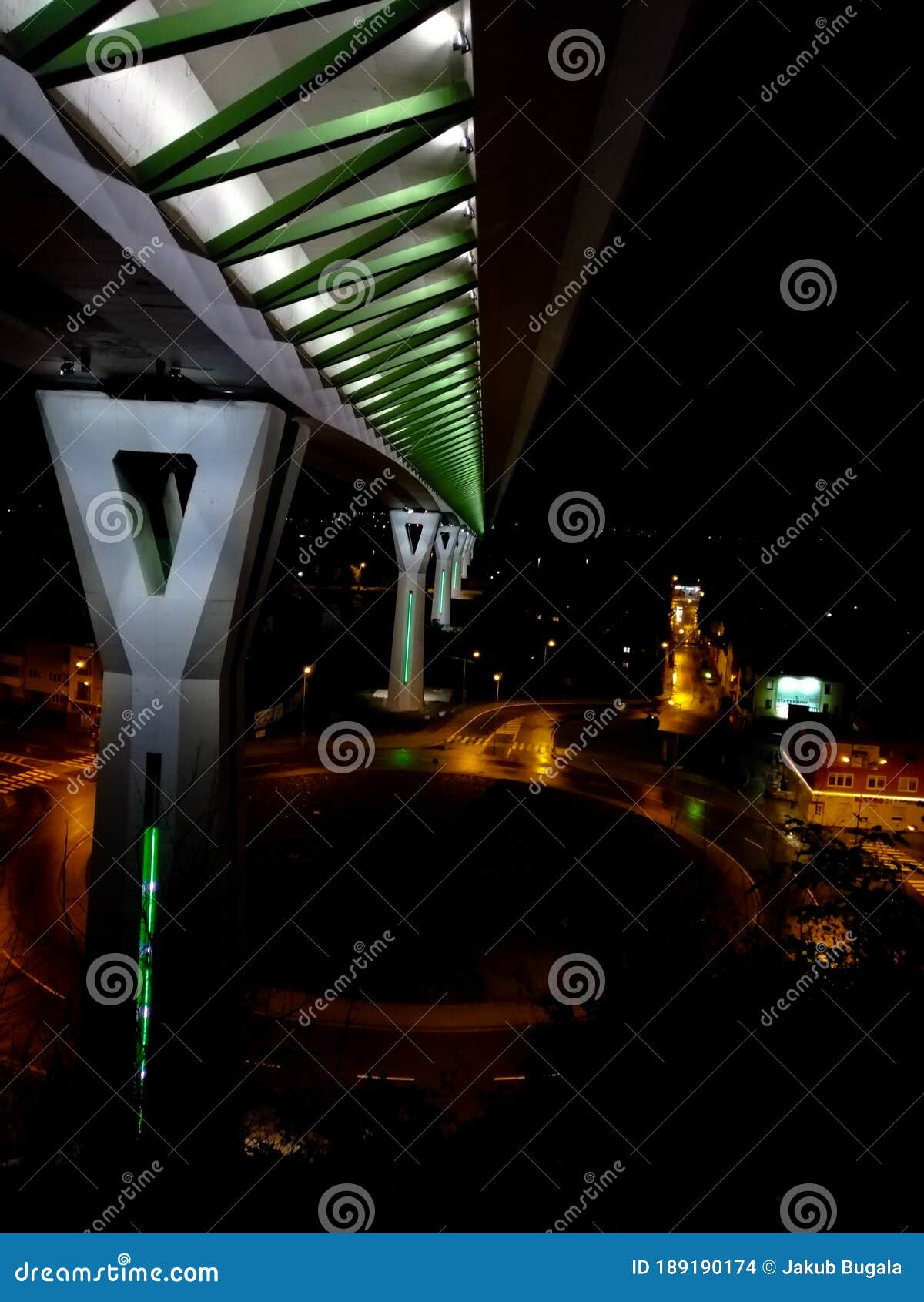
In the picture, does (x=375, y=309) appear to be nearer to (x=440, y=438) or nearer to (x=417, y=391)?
(x=417, y=391)

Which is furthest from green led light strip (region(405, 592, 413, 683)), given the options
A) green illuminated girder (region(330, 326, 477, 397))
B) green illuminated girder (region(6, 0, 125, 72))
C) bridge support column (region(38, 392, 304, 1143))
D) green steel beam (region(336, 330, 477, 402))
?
green illuminated girder (region(6, 0, 125, 72))

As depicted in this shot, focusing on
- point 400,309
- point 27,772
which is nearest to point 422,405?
point 400,309

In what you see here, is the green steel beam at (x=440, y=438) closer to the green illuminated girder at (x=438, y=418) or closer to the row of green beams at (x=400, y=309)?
the green illuminated girder at (x=438, y=418)

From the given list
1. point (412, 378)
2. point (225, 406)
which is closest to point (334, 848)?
point (412, 378)

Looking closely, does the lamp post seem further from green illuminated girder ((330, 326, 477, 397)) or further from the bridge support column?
the bridge support column

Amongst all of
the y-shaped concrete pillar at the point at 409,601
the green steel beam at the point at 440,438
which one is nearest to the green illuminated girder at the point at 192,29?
the green steel beam at the point at 440,438

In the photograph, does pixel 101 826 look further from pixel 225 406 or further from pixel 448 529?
pixel 448 529
